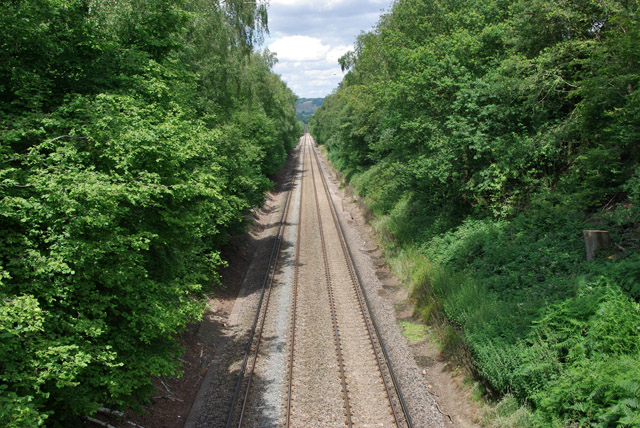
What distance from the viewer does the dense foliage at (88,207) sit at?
18.5 feet

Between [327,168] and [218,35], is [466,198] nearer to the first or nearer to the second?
[218,35]

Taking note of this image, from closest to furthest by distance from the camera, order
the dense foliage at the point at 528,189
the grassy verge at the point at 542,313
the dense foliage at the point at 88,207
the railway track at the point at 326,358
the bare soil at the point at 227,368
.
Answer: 1. the dense foliage at the point at 88,207
2. the grassy verge at the point at 542,313
3. the dense foliage at the point at 528,189
4. the bare soil at the point at 227,368
5. the railway track at the point at 326,358

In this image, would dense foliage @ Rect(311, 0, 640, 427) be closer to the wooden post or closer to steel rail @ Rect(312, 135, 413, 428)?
the wooden post

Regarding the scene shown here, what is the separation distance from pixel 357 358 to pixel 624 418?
659 centimetres

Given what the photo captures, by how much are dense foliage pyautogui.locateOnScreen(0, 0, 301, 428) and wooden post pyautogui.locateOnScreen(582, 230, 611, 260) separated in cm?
950

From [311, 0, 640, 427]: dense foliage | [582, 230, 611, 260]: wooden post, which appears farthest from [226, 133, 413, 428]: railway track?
[582, 230, 611, 260]: wooden post

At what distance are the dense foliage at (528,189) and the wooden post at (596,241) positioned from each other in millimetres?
214

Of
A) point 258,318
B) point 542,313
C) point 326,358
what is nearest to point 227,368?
point 326,358

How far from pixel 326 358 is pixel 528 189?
9302mm

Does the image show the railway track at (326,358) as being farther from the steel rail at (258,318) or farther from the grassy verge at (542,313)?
the grassy verge at (542,313)

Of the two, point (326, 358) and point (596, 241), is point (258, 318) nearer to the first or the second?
point (326, 358)

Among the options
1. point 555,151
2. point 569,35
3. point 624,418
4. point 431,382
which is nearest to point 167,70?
point 431,382

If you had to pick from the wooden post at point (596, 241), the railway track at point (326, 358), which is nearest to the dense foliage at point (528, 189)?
the wooden post at point (596, 241)

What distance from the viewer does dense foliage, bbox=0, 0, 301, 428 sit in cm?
563
